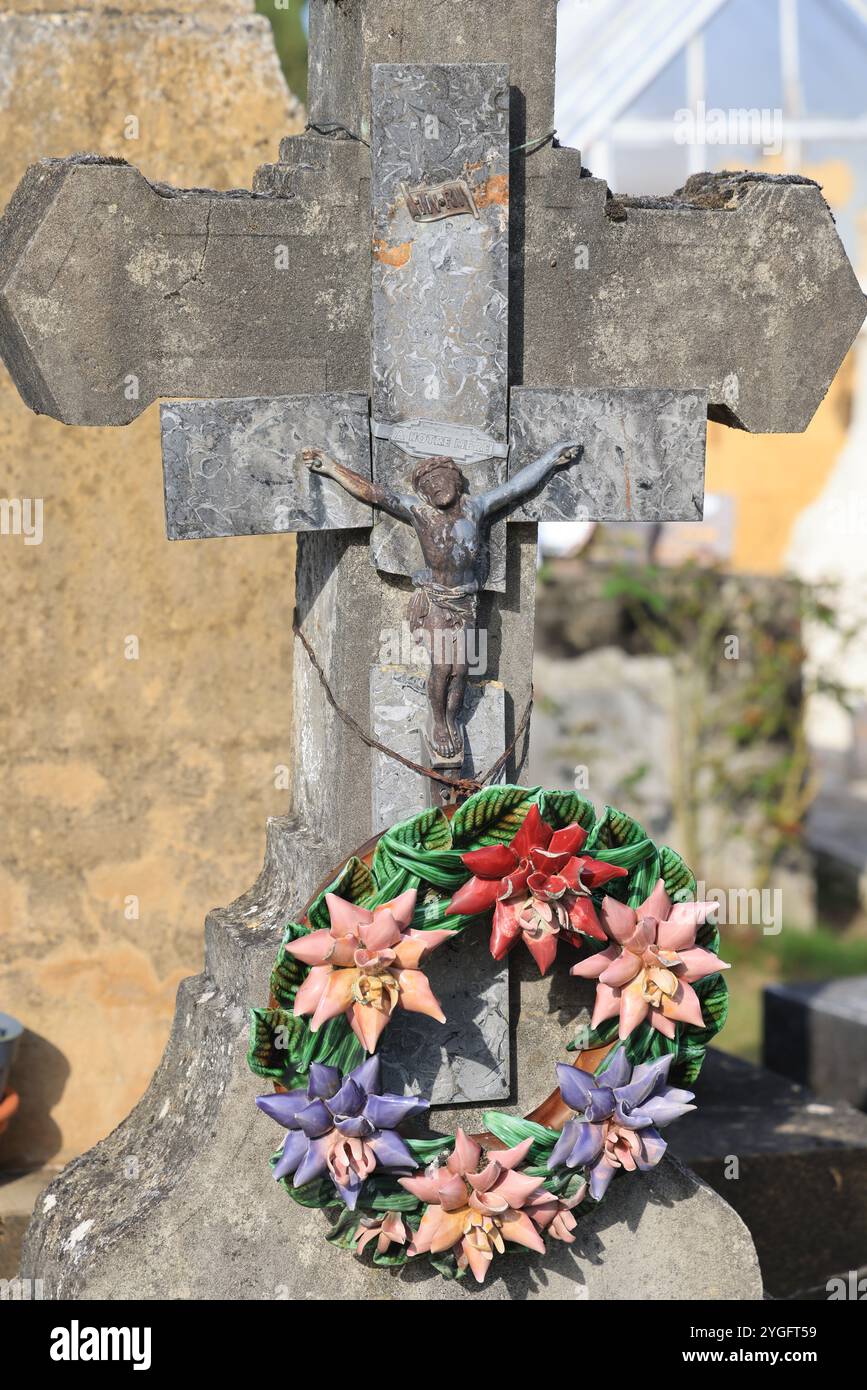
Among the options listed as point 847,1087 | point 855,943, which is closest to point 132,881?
point 847,1087

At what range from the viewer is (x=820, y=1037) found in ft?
22.2

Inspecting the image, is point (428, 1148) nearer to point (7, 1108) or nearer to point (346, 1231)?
point (346, 1231)

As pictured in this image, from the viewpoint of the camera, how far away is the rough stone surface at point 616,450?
12.0 ft

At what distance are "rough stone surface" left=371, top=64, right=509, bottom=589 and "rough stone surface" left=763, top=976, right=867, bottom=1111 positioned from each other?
12.1 ft

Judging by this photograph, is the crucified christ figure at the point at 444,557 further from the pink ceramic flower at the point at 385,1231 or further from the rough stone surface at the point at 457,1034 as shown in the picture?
the pink ceramic flower at the point at 385,1231

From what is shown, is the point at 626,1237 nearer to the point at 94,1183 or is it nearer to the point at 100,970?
the point at 94,1183

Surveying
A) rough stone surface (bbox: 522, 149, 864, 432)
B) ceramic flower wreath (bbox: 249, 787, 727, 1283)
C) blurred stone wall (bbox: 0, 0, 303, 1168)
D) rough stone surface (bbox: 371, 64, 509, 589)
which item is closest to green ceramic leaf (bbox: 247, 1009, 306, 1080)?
ceramic flower wreath (bbox: 249, 787, 727, 1283)

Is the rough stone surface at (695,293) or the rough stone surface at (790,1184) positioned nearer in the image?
the rough stone surface at (695,293)

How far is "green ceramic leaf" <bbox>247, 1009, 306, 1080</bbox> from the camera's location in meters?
3.41

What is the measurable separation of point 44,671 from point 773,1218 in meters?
2.75

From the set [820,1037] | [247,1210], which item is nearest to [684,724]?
[820,1037]

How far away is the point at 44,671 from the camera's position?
18.0ft

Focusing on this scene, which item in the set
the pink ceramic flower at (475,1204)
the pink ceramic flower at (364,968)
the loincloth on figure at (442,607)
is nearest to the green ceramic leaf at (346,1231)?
the pink ceramic flower at (475,1204)

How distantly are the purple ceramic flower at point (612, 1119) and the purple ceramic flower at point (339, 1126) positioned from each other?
0.31 m
